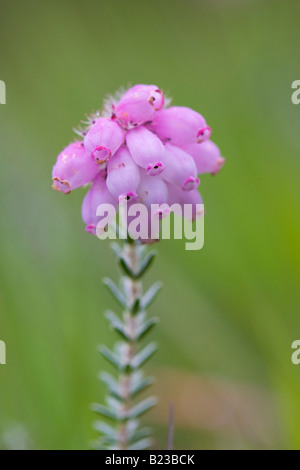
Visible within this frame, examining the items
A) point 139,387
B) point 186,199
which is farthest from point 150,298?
point 186,199

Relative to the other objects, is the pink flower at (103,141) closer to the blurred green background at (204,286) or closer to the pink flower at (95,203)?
the pink flower at (95,203)

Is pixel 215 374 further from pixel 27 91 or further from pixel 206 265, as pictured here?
pixel 27 91

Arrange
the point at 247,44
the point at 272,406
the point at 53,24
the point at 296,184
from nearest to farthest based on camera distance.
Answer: the point at 272,406 → the point at 296,184 → the point at 247,44 → the point at 53,24

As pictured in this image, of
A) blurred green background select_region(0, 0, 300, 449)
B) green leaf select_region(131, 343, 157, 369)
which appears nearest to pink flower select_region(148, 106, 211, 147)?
green leaf select_region(131, 343, 157, 369)

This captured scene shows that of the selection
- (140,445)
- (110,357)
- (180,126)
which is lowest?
(140,445)

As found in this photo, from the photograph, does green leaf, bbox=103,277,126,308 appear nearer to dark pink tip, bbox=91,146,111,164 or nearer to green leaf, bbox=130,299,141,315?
green leaf, bbox=130,299,141,315

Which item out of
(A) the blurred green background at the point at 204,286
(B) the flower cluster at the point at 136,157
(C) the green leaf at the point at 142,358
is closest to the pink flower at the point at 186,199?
(B) the flower cluster at the point at 136,157

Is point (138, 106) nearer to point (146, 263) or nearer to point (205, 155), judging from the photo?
point (205, 155)

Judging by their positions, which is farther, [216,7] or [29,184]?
[216,7]

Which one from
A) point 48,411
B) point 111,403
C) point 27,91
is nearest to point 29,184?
point 48,411
